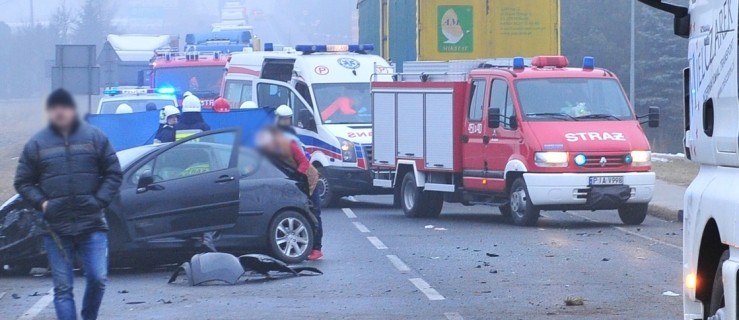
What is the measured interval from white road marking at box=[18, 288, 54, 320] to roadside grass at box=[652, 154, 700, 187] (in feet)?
54.6

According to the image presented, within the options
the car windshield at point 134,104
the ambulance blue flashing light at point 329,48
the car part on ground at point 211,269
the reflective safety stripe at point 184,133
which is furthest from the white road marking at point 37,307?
the car windshield at point 134,104

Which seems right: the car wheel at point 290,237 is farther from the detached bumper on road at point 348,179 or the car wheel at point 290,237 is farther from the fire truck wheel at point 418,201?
the detached bumper on road at point 348,179

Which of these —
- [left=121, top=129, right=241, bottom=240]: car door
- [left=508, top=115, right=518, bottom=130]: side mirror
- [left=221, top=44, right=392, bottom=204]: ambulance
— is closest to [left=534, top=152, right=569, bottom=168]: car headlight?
[left=508, top=115, right=518, bottom=130]: side mirror

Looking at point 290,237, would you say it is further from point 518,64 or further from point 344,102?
point 344,102

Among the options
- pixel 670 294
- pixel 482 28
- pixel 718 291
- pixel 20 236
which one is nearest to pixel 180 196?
pixel 20 236

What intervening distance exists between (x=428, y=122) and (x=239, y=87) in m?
7.35

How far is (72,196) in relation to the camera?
9.03 meters

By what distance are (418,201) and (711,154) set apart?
45.9 feet

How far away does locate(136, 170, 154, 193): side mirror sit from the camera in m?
12.9

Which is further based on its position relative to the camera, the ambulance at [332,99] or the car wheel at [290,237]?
the ambulance at [332,99]

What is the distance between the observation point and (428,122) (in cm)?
2064

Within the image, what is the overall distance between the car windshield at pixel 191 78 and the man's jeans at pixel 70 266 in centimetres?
2353

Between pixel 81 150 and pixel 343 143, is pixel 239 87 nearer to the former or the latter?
pixel 343 143

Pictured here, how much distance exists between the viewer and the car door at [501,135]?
18.8 metres
